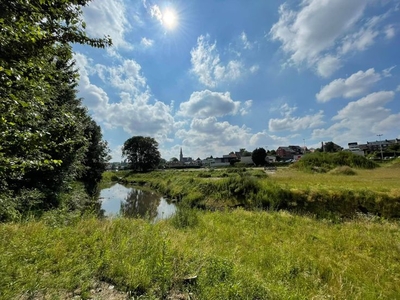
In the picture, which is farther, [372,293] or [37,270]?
[372,293]

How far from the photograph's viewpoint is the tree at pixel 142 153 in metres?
67.0

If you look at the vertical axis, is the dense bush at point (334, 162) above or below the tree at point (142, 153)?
below

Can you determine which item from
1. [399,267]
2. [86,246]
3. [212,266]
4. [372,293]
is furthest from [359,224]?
[86,246]

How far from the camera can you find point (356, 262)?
226 inches

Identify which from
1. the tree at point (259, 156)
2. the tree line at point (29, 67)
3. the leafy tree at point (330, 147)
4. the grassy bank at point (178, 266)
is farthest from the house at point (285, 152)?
the tree line at point (29, 67)

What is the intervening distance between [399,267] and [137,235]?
6900 mm

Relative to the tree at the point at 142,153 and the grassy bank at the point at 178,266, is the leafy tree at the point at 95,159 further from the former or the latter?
the tree at the point at 142,153

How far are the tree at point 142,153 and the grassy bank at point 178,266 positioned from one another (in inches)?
2454

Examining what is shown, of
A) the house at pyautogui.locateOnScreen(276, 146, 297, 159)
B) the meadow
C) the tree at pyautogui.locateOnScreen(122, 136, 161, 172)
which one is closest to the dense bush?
the meadow

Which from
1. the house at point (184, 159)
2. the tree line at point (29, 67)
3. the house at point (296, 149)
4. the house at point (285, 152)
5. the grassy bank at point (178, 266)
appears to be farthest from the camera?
the house at point (184, 159)

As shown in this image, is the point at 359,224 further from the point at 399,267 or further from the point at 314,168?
the point at 314,168

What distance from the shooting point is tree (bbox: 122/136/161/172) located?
67.0 meters

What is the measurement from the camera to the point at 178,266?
3.66m

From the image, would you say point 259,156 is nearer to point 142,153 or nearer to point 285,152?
point 142,153
